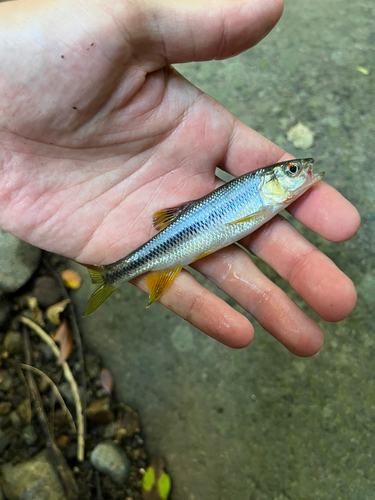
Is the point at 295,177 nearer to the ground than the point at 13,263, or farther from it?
farther from it

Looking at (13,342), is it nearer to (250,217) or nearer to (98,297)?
(98,297)

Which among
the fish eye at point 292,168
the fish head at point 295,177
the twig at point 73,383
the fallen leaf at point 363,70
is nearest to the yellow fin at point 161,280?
the fish head at point 295,177

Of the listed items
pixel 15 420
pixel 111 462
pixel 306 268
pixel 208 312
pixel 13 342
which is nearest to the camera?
pixel 306 268

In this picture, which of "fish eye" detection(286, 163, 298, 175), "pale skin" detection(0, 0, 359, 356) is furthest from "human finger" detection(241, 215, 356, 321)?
"fish eye" detection(286, 163, 298, 175)

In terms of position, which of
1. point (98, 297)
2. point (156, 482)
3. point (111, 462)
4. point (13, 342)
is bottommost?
point (156, 482)

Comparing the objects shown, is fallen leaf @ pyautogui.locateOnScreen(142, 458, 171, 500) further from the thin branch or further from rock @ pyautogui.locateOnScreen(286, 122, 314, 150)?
rock @ pyautogui.locateOnScreen(286, 122, 314, 150)

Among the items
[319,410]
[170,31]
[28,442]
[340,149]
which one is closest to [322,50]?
[340,149]

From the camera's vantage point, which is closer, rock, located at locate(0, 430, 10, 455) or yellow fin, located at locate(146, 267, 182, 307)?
yellow fin, located at locate(146, 267, 182, 307)

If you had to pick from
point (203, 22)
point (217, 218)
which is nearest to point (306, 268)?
point (217, 218)
